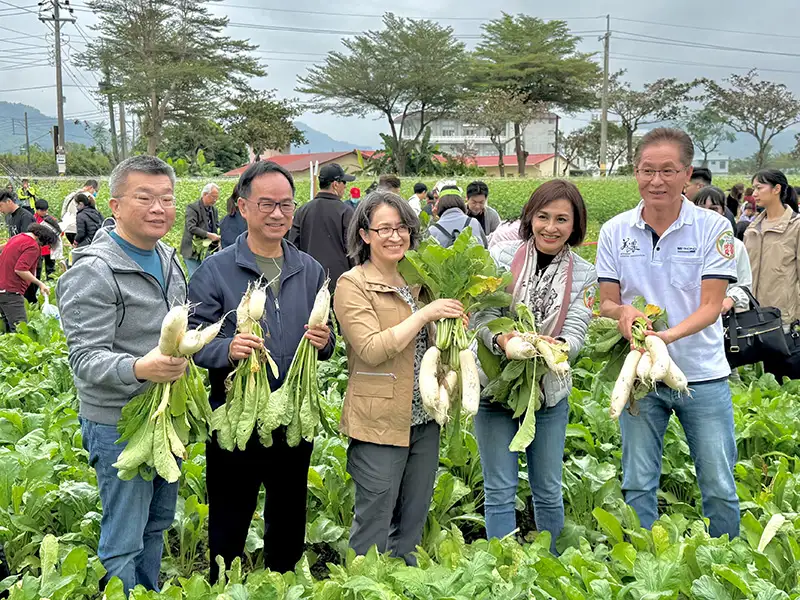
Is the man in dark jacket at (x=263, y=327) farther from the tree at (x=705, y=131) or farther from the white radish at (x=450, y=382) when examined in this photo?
the tree at (x=705, y=131)

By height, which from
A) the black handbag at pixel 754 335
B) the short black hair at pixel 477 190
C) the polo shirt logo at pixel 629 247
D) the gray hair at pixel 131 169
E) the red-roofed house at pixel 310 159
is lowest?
the black handbag at pixel 754 335

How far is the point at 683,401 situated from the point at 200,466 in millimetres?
2818

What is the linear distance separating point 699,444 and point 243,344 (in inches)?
78.5

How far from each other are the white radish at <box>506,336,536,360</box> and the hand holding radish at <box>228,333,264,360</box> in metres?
1.04

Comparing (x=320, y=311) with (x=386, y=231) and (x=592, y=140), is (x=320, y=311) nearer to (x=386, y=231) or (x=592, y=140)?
(x=386, y=231)

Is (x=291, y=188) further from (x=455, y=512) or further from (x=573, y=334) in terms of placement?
(x=455, y=512)

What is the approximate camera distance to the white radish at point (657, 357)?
2902mm

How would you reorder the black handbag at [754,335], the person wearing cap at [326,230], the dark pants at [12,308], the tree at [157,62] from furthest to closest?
the tree at [157,62]
the dark pants at [12,308]
the person wearing cap at [326,230]
the black handbag at [754,335]

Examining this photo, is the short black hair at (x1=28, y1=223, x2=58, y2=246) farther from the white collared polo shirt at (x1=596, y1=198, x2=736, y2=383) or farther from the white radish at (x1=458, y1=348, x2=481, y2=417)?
the white collared polo shirt at (x1=596, y1=198, x2=736, y2=383)

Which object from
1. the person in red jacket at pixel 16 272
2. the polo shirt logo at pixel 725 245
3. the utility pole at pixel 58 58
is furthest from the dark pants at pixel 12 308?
the utility pole at pixel 58 58

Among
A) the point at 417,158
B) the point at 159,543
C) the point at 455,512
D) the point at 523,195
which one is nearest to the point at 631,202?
the point at 523,195

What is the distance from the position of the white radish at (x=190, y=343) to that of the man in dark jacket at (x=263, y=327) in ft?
0.59

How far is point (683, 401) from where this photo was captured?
3104 millimetres

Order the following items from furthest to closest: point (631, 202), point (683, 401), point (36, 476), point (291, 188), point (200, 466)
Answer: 1. point (631, 202)
2. point (200, 466)
3. point (36, 476)
4. point (683, 401)
5. point (291, 188)
